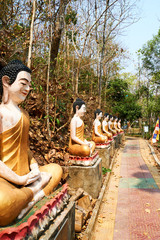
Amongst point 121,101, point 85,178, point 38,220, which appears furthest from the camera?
point 121,101

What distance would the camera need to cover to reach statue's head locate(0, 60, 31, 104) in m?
2.50

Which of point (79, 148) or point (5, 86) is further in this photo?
point (79, 148)

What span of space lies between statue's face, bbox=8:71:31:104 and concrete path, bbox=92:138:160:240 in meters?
2.70

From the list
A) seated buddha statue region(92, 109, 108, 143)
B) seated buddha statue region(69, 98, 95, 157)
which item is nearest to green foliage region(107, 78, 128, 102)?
seated buddha statue region(92, 109, 108, 143)

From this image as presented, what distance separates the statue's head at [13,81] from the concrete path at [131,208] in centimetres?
274

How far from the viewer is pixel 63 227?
2.64 meters

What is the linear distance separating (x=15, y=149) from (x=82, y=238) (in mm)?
1886

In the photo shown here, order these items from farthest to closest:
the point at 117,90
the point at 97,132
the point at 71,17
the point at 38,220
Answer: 1. the point at 117,90
2. the point at 71,17
3. the point at 97,132
4. the point at 38,220

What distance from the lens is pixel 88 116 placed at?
11969 mm

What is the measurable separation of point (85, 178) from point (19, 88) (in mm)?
3097

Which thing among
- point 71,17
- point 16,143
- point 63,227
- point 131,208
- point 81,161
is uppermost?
point 71,17

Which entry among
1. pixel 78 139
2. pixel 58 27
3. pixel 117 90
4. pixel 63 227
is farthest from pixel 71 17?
pixel 117 90

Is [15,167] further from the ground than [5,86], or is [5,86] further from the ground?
[5,86]

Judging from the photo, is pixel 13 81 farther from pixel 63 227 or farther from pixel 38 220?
pixel 63 227
